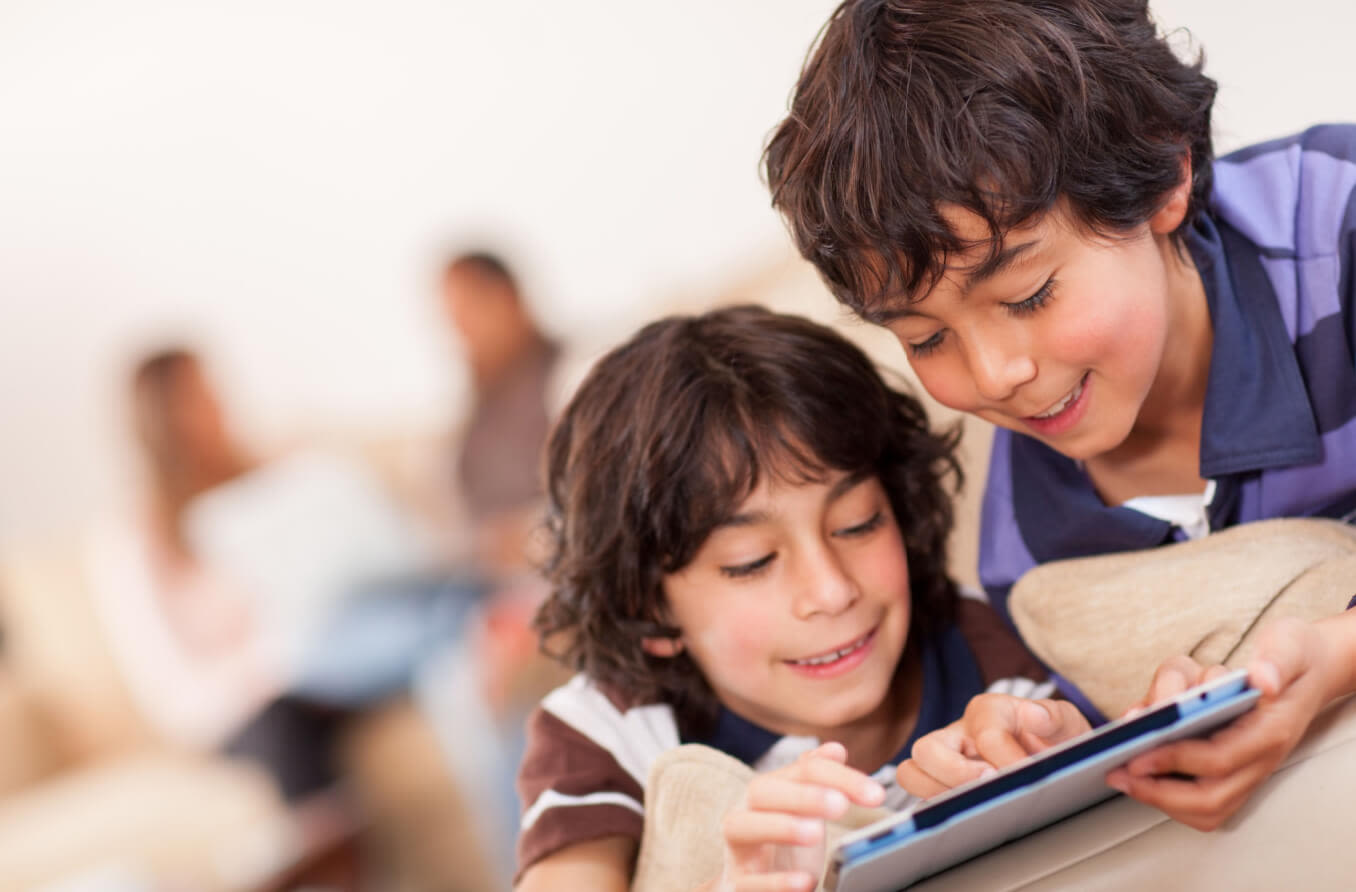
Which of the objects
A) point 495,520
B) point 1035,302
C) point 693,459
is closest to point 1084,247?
point 1035,302

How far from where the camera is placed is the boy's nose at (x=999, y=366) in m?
0.75

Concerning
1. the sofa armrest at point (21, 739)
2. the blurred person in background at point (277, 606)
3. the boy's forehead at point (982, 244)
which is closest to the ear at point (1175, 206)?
the boy's forehead at point (982, 244)

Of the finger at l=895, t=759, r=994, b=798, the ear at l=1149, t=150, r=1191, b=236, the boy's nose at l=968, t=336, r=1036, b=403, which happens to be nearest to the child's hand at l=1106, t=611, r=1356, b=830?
the finger at l=895, t=759, r=994, b=798

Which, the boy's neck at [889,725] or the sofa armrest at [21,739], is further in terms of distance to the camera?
the sofa armrest at [21,739]

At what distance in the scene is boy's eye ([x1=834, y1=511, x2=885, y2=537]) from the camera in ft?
2.86

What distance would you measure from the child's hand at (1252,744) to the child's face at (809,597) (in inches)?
10.3

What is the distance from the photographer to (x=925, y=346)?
2.65 ft

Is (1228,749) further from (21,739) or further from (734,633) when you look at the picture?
(21,739)

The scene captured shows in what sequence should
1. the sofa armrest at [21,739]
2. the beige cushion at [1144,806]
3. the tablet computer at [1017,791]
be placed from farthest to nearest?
1. the sofa armrest at [21,739]
2. the beige cushion at [1144,806]
3. the tablet computer at [1017,791]

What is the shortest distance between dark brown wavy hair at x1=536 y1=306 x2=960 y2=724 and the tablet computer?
13.0 inches

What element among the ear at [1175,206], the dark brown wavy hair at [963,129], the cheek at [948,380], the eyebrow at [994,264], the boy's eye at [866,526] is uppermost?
the dark brown wavy hair at [963,129]

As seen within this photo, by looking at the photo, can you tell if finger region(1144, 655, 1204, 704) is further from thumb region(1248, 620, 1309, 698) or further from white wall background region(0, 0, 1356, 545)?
white wall background region(0, 0, 1356, 545)

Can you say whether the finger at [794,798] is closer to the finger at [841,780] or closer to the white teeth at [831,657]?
the finger at [841,780]

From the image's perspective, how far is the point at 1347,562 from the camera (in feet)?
2.42
